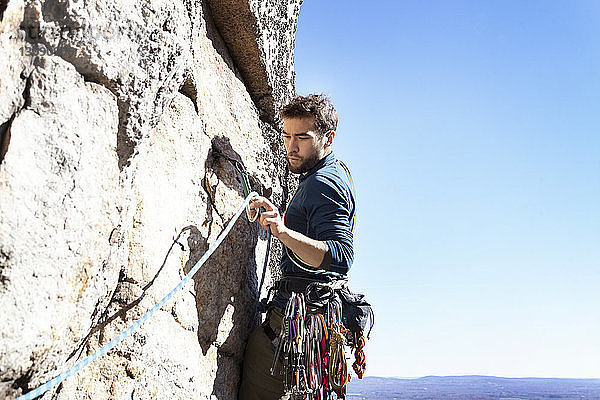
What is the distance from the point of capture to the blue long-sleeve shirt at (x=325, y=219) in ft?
11.3

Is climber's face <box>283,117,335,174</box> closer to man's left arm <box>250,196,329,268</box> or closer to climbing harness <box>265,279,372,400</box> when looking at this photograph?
man's left arm <box>250,196,329,268</box>

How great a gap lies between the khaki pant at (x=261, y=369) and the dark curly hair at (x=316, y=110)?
1230 mm

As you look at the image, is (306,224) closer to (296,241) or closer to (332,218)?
(332,218)

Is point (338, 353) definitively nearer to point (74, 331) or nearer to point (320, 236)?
point (320, 236)

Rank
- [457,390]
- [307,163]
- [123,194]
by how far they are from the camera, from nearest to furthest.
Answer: [123,194]
[307,163]
[457,390]

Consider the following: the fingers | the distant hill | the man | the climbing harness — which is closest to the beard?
the man

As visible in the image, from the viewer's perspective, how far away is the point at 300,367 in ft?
10.8

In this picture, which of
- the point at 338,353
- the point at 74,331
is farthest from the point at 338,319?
the point at 74,331

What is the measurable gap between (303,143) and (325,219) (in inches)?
23.6

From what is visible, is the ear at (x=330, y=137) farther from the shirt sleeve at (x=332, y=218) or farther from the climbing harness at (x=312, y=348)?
the climbing harness at (x=312, y=348)

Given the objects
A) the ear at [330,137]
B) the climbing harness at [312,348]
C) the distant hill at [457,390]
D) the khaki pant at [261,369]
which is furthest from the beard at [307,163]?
the distant hill at [457,390]

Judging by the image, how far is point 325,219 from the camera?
3496mm

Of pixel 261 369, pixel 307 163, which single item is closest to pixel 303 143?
pixel 307 163

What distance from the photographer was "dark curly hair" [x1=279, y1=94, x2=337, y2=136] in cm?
375
